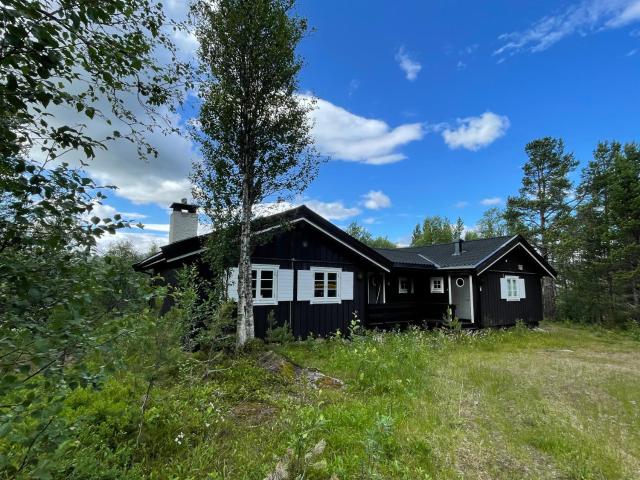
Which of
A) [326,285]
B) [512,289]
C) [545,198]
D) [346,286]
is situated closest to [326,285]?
[326,285]

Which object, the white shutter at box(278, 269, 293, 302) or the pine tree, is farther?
the pine tree

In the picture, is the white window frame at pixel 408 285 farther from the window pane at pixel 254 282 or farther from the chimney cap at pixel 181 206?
the chimney cap at pixel 181 206

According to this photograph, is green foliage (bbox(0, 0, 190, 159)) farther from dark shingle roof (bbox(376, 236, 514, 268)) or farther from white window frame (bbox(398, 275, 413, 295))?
white window frame (bbox(398, 275, 413, 295))

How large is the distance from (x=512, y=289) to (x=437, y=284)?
3.93 meters

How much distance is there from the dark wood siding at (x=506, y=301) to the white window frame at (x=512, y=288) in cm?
17

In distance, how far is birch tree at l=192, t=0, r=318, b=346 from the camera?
848cm

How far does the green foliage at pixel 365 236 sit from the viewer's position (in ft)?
161

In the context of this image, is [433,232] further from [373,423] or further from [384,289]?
[373,423]

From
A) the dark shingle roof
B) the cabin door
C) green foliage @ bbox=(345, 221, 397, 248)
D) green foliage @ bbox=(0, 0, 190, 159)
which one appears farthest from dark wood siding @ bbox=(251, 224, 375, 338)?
green foliage @ bbox=(345, 221, 397, 248)

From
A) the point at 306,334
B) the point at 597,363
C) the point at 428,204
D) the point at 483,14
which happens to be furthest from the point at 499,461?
the point at 428,204

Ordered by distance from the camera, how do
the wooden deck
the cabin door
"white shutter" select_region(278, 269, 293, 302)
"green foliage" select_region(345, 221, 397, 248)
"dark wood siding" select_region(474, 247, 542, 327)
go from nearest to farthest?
"white shutter" select_region(278, 269, 293, 302), the wooden deck, "dark wood siding" select_region(474, 247, 542, 327), the cabin door, "green foliage" select_region(345, 221, 397, 248)

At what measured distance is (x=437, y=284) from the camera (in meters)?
16.8

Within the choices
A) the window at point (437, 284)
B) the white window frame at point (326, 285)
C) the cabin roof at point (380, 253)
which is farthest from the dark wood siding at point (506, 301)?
the white window frame at point (326, 285)

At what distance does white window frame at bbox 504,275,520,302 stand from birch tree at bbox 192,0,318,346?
13065 mm
